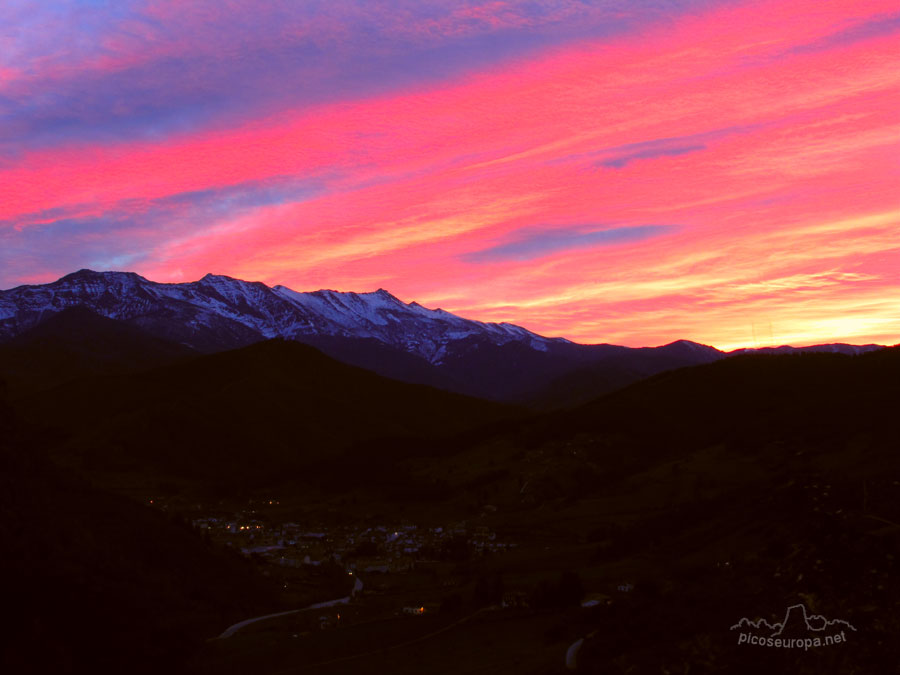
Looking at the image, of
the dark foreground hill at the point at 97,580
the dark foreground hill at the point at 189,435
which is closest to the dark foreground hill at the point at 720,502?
the dark foreground hill at the point at 97,580

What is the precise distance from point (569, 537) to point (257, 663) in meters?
46.0

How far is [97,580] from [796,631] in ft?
115

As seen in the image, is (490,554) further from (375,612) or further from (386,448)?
(386,448)

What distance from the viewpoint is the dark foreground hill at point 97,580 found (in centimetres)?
3853

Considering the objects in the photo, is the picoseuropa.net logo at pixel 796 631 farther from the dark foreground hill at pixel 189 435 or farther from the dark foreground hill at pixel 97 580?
the dark foreground hill at pixel 189 435

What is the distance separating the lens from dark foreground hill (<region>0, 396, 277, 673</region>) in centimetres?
3853

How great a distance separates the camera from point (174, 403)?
186 meters

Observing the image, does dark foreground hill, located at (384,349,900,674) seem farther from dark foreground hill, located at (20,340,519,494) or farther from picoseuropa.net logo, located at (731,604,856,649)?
dark foreground hill, located at (20,340,519,494)

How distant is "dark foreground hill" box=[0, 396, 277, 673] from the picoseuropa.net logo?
90.6 ft

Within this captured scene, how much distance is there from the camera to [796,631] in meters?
20.4

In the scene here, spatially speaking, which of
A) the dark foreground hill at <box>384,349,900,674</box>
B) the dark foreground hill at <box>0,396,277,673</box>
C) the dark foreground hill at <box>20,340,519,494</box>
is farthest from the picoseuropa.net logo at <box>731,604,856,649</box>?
the dark foreground hill at <box>20,340,519,494</box>

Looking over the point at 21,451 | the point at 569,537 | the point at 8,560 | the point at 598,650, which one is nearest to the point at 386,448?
the point at 569,537

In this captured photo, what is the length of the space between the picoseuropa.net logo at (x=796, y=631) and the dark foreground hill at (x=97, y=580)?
27.6m

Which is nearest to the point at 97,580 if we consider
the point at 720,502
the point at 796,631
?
the point at 796,631
